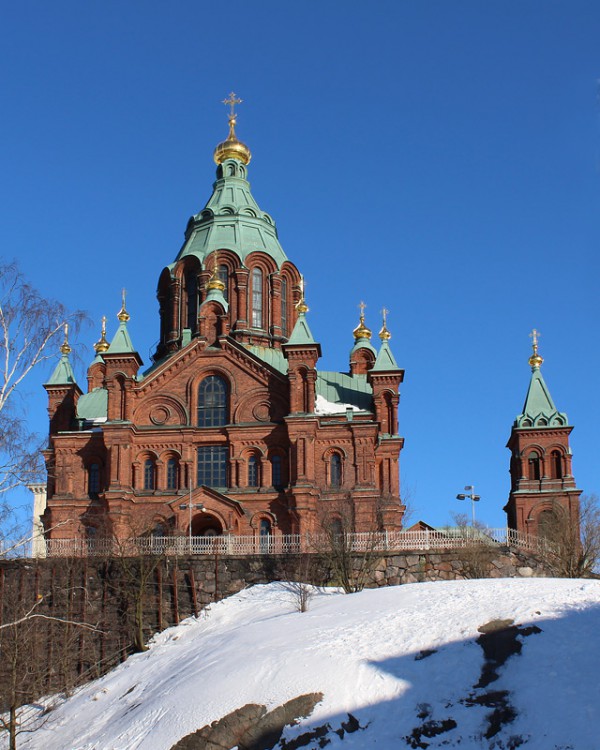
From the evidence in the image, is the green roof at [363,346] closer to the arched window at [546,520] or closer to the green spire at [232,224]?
the green spire at [232,224]

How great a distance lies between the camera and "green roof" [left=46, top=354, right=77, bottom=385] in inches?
2431

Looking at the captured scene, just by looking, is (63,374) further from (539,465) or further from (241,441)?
(539,465)

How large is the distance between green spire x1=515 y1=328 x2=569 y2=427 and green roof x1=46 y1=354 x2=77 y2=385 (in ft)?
77.9

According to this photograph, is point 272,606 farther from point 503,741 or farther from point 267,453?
point 267,453

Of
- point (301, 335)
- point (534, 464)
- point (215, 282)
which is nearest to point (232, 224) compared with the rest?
point (215, 282)

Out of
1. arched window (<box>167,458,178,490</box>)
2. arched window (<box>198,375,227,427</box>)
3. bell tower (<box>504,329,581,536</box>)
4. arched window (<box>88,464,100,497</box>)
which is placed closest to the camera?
arched window (<box>167,458,178,490</box>)

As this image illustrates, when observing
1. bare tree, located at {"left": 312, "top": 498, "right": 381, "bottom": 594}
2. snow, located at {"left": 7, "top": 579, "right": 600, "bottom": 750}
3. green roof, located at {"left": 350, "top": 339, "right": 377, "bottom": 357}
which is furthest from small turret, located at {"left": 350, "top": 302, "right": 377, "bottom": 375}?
snow, located at {"left": 7, "top": 579, "right": 600, "bottom": 750}

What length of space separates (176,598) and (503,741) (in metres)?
19.4

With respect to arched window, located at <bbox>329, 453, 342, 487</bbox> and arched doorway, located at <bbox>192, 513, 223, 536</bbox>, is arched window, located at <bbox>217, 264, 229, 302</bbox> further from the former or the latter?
arched doorway, located at <bbox>192, 513, 223, 536</bbox>

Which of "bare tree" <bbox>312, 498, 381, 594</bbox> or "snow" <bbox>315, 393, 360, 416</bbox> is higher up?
"snow" <bbox>315, 393, 360, 416</bbox>

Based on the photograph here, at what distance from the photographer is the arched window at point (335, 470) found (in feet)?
185

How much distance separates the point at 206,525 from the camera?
56.1 meters

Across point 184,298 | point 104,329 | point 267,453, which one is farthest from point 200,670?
point 104,329

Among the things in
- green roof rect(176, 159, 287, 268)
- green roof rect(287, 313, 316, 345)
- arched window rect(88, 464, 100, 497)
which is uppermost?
green roof rect(176, 159, 287, 268)
